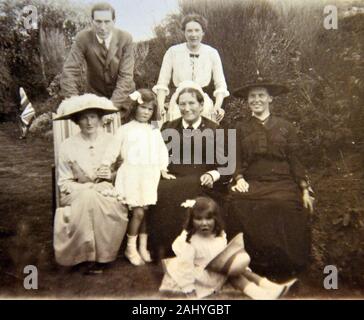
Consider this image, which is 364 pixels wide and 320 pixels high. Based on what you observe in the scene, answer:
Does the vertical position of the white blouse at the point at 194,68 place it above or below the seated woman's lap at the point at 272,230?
above

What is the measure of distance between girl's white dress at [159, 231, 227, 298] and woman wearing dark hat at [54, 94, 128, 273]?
0.47 metres

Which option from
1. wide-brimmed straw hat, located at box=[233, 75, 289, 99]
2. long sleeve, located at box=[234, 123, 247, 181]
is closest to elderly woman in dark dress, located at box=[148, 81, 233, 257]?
long sleeve, located at box=[234, 123, 247, 181]

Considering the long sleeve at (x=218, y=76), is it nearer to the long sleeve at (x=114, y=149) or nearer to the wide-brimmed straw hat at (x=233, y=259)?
the long sleeve at (x=114, y=149)

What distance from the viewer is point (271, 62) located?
450 cm

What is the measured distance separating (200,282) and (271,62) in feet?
6.31

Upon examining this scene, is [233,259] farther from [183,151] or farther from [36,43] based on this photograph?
[36,43]

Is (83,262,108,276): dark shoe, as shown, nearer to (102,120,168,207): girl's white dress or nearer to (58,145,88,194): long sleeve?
(102,120,168,207): girl's white dress

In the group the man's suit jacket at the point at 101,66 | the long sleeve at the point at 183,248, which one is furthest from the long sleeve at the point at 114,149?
the long sleeve at the point at 183,248

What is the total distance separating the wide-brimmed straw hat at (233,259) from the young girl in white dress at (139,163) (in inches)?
22.7

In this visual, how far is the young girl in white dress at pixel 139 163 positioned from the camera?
4348 millimetres

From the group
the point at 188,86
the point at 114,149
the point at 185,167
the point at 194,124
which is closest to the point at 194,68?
the point at 188,86

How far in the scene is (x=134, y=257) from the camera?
4359 millimetres
